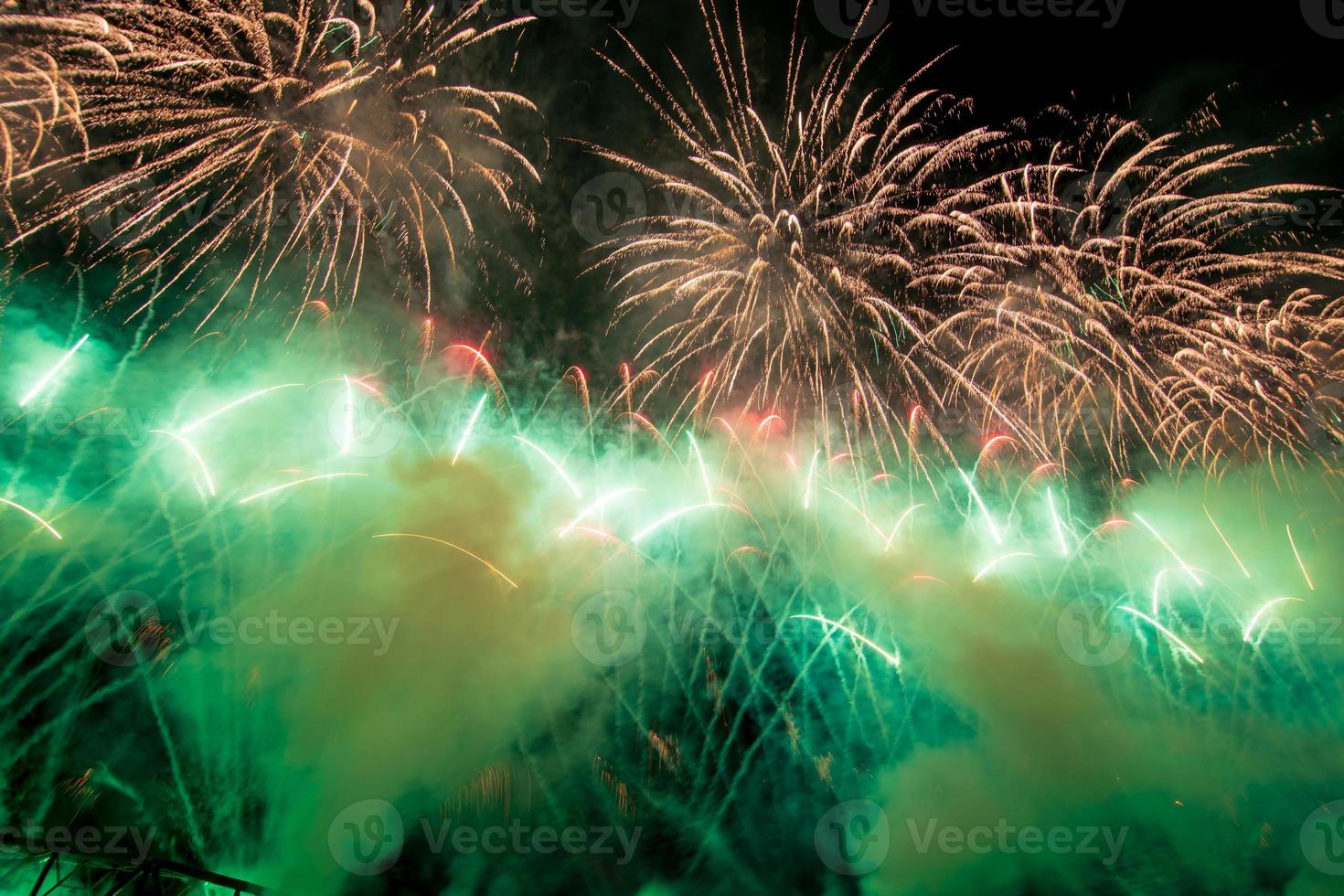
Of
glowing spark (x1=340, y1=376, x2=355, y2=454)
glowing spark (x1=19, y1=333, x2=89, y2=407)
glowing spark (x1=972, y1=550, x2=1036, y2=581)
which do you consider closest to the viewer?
glowing spark (x1=19, y1=333, x2=89, y2=407)

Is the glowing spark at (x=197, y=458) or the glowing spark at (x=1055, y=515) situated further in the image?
the glowing spark at (x=1055, y=515)

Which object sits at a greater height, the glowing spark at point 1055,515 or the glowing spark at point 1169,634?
the glowing spark at point 1055,515

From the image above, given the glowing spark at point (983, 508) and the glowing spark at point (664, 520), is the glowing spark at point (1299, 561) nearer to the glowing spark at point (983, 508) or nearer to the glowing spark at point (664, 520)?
the glowing spark at point (983, 508)

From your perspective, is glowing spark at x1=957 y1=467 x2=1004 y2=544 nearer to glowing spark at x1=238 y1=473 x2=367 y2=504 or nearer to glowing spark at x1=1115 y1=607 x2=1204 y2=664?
glowing spark at x1=1115 y1=607 x2=1204 y2=664

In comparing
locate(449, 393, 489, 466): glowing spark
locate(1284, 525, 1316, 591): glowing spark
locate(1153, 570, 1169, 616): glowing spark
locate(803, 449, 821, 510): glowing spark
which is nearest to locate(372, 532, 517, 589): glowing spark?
locate(449, 393, 489, 466): glowing spark

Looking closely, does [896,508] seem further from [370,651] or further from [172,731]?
[172,731]

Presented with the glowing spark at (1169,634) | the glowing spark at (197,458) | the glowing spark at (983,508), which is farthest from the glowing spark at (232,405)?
the glowing spark at (1169,634)

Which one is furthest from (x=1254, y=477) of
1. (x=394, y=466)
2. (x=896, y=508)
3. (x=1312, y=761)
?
(x=394, y=466)

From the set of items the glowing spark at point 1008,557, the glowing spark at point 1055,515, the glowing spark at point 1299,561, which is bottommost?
the glowing spark at point 1299,561

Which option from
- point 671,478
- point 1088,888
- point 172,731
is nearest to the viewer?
point 172,731
